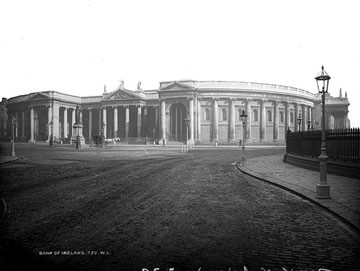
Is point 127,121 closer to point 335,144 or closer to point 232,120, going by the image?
point 232,120

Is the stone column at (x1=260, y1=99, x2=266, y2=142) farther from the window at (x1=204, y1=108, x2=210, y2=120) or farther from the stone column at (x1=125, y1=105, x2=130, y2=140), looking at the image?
the stone column at (x1=125, y1=105, x2=130, y2=140)

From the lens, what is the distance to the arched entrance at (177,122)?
62.8 metres

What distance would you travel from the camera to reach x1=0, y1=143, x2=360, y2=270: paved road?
12.6 feet

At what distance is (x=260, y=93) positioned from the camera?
6050 cm

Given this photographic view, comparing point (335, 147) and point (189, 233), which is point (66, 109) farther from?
point (189, 233)

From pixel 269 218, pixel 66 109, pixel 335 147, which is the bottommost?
pixel 269 218

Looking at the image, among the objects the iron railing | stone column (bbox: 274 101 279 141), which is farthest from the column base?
stone column (bbox: 274 101 279 141)

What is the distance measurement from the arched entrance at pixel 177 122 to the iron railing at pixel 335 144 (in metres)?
44.8

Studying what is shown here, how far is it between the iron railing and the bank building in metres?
36.8

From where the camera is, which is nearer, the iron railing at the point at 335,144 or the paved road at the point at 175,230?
the paved road at the point at 175,230

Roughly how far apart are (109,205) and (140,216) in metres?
1.30

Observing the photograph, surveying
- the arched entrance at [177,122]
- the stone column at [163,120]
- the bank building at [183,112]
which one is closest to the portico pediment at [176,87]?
the bank building at [183,112]

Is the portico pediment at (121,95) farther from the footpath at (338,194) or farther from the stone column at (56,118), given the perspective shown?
the footpath at (338,194)

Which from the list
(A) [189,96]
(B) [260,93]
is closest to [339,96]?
(B) [260,93]
